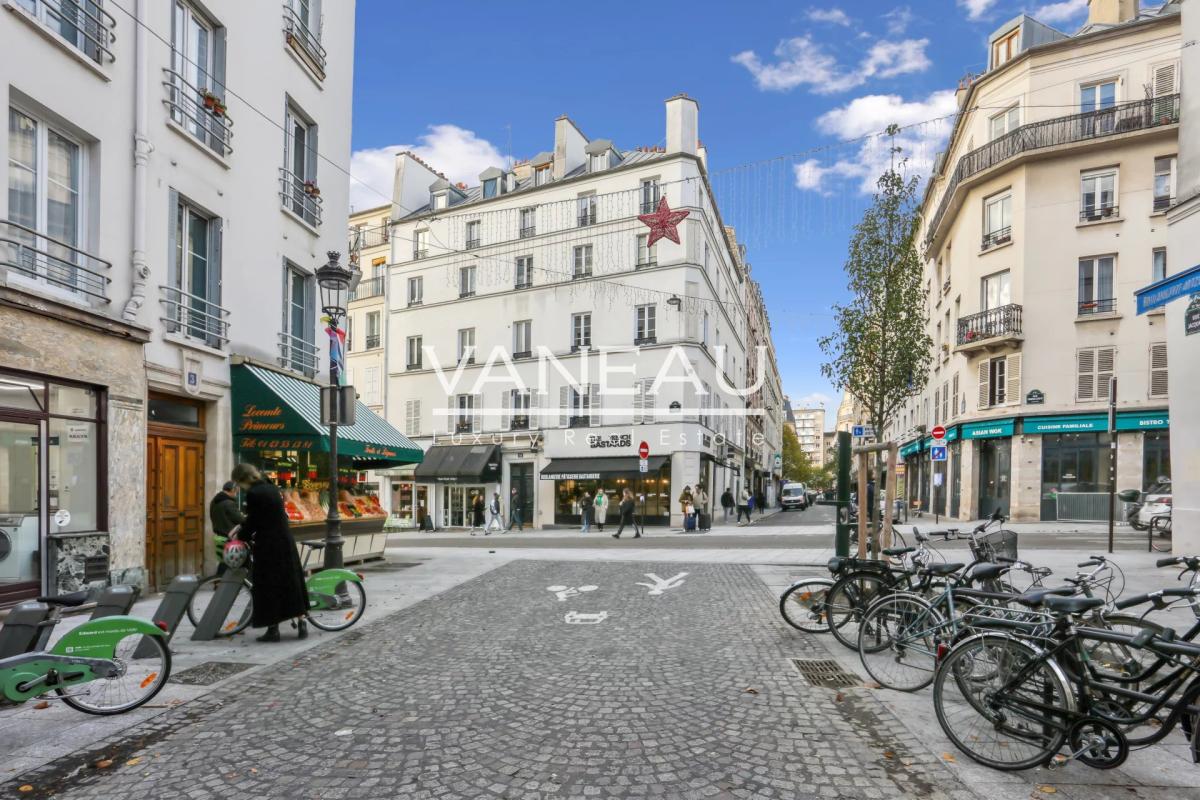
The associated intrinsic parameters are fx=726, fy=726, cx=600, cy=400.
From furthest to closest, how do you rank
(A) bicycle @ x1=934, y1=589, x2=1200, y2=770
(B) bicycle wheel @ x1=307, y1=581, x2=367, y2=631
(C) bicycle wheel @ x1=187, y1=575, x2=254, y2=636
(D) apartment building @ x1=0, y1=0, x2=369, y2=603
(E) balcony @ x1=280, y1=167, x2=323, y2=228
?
(E) balcony @ x1=280, y1=167, x2=323, y2=228 → (D) apartment building @ x1=0, y1=0, x2=369, y2=603 → (B) bicycle wheel @ x1=307, y1=581, x2=367, y2=631 → (C) bicycle wheel @ x1=187, y1=575, x2=254, y2=636 → (A) bicycle @ x1=934, y1=589, x2=1200, y2=770

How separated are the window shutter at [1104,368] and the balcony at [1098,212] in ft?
15.0

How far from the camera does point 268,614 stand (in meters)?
6.72

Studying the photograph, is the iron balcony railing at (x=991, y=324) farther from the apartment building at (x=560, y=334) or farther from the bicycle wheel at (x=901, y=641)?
the bicycle wheel at (x=901, y=641)

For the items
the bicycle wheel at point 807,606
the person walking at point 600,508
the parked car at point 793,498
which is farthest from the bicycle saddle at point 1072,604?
the parked car at point 793,498

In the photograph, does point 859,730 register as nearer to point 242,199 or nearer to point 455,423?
point 242,199

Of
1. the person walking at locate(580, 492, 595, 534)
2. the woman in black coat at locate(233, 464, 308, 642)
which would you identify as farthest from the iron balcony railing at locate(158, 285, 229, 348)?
the person walking at locate(580, 492, 595, 534)

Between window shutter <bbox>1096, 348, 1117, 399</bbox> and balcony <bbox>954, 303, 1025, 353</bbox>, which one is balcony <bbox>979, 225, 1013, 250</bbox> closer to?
balcony <bbox>954, 303, 1025, 353</bbox>

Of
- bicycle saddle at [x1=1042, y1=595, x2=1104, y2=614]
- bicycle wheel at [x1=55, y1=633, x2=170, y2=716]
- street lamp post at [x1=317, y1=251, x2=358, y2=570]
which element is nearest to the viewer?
bicycle saddle at [x1=1042, y1=595, x2=1104, y2=614]

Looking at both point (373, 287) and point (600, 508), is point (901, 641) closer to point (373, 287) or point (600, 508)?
point (600, 508)

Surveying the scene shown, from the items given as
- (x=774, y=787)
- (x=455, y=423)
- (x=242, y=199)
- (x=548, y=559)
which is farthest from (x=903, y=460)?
(x=774, y=787)

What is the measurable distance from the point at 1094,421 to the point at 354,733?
26807 mm

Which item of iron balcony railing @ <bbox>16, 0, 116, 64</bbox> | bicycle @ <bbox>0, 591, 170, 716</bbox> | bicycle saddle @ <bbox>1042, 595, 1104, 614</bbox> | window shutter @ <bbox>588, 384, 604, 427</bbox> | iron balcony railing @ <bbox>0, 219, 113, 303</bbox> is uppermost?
iron balcony railing @ <bbox>16, 0, 116, 64</bbox>

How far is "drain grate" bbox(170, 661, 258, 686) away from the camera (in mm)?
5711

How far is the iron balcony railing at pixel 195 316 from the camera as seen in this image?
1005 centimetres
